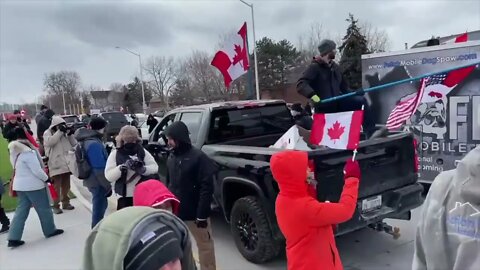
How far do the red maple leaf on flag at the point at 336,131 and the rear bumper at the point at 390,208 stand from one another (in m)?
1.08

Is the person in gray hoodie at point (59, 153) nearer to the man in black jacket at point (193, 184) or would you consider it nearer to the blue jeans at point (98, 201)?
the blue jeans at point (98, 201)

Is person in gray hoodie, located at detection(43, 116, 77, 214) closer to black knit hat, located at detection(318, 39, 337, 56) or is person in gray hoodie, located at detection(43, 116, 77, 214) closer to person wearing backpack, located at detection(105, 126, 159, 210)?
person wearing backpack, located at detection(105, 126, 159, 210)

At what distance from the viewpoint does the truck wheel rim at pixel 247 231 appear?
4.70 metres

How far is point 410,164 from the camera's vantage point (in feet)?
16.3

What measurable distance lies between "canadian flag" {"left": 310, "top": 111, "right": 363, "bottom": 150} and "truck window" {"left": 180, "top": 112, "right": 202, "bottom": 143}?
2344mm

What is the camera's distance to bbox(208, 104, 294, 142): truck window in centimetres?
582

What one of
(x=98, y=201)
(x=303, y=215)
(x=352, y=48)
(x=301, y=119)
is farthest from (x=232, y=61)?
(x=352, y=48)

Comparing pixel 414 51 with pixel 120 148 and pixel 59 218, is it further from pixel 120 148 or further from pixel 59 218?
pixel 59 218

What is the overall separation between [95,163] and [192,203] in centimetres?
204

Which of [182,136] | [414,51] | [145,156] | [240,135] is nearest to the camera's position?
[182,136]

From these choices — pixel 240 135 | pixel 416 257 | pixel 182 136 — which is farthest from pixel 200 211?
pixel 416 257

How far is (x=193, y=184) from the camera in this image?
418 cm

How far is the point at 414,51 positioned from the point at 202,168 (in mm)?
4392

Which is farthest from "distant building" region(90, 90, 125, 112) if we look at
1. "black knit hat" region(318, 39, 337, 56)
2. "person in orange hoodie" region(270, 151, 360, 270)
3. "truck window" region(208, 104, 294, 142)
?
"person in orange hoodie" region(270, 151, 360, 270)
